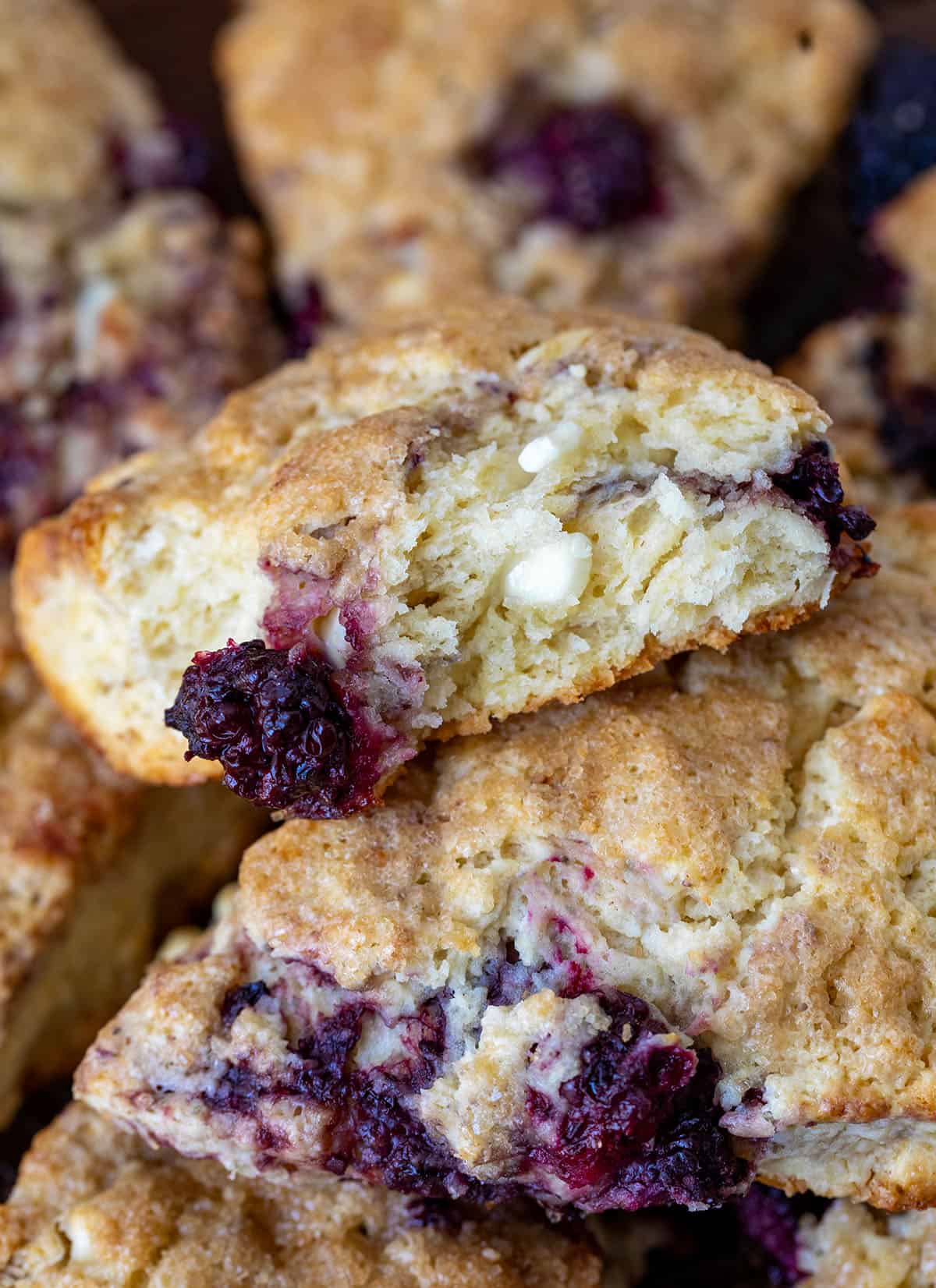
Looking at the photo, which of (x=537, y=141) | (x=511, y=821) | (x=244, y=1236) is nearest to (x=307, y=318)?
(x=537, y=141)

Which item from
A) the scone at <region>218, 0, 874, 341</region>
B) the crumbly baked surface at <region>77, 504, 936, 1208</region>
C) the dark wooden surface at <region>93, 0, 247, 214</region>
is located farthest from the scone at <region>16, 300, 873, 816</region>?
the dark wooden surface at <region>93, 0, 247, 214</region>


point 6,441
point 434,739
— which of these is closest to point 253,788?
point 434,739

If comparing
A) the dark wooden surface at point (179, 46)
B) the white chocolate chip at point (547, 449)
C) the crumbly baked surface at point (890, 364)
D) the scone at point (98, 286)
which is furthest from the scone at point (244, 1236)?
the dark wooden surface at point (179, 46)

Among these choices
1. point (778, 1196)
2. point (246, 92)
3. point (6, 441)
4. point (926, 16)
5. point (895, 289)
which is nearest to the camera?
point (778, 1196)

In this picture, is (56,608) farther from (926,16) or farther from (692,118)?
(926,16)

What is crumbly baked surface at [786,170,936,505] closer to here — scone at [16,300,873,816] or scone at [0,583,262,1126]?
scone at [16,300,873,816]

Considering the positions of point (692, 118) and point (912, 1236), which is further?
point (692, 118)

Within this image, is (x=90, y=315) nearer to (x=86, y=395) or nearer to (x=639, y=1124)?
(x=86, y=395)

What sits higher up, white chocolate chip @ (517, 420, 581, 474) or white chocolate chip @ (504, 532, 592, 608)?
white chocolate chip @ (517, 420, 581, 474)
